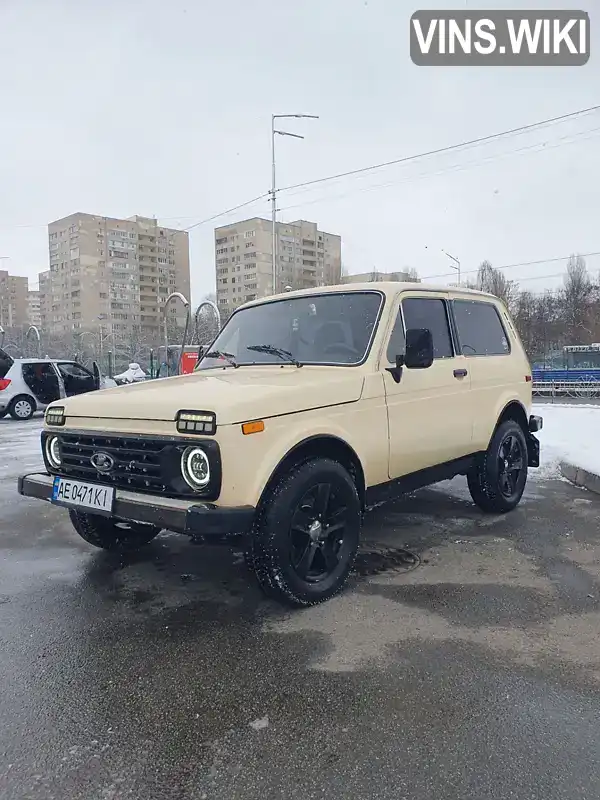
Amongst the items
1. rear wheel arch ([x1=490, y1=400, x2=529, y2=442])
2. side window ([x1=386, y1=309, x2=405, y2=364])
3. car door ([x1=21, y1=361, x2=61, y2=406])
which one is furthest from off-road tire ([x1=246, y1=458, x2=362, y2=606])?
car door ([x1=21, y1=361, x2=61, y2=406])

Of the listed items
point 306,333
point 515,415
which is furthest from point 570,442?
point 306,333

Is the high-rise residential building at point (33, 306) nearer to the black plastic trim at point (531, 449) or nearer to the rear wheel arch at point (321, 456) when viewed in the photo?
the black plastic trim at point (531, 449)

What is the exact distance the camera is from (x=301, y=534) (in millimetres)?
3479

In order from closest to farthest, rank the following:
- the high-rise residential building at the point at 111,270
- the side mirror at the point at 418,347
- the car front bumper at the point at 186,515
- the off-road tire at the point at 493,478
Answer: the car front bumper at the point at 186,515 → the side mirror at the point at 418,347 → the off-road tire at the point at 493,478 → the high-rise residential building at the point at 111,270

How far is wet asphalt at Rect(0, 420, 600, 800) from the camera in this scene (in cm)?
206

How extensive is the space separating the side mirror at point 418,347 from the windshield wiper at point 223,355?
1295mm

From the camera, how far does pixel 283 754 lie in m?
2.16

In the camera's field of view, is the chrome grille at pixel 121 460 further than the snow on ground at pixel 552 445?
No

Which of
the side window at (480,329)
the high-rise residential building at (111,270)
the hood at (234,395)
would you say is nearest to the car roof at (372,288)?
the side window at (480,329)

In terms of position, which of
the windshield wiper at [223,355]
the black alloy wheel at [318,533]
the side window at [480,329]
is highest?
the side window at [480,329]

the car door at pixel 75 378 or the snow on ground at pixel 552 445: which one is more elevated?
the car door at pixel 75 378

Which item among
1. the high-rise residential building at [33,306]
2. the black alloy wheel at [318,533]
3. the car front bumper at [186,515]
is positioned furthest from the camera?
the high-rise residential building at [33,306]

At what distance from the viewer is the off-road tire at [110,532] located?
4.33 meters

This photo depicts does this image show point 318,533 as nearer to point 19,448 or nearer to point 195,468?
point 195,468
